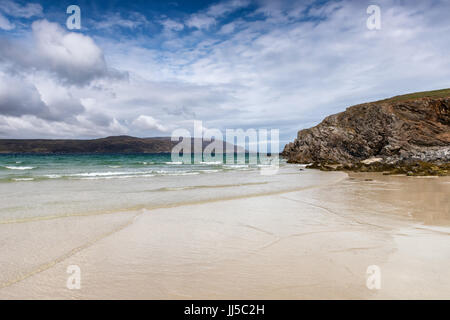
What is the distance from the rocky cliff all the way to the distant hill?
10157 centimetres

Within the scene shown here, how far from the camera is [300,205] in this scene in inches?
365

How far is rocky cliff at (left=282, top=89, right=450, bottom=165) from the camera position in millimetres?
32156

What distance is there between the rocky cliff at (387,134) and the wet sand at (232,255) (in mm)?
30368

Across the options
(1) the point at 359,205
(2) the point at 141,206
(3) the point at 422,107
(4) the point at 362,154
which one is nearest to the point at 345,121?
(4) the point at 362,154

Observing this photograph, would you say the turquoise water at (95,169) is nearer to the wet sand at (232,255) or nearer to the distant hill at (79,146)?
the wet sand at (232,255)

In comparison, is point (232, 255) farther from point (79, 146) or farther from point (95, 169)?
point (79, 146)

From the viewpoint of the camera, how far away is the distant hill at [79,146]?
438 feet

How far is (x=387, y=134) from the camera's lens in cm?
3622

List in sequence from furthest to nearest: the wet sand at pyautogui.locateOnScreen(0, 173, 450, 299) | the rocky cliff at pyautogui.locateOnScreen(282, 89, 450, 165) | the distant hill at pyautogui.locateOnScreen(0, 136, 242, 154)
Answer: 1. the distant hill at pyautogui.locateOnScreen(0, 136, 242, 154)
2. the rocky cliff at pyautogui.locateOnScreen(282, 89, 450, 165)
3. the wet sand at pyautogui.locateOnScreen(0, 173, 450, 299)

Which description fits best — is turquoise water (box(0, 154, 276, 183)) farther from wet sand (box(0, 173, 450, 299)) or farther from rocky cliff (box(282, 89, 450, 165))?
wet sand (box(0, 173, 450, 299))

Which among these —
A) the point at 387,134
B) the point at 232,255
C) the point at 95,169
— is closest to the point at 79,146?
the point at 95,169

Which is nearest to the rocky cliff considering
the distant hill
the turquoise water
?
the turquoise water
